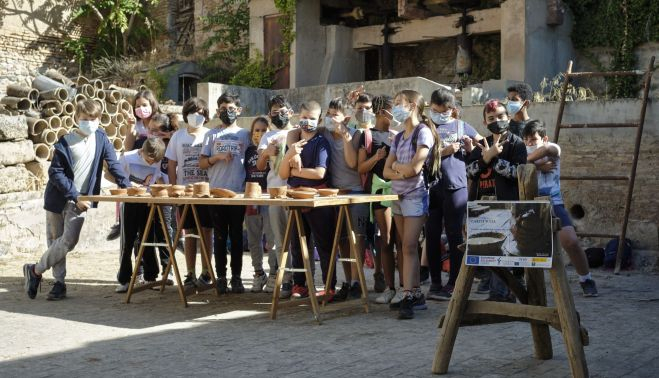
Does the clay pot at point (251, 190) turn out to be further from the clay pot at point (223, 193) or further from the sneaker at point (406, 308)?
the sneaker at point (406, 308)

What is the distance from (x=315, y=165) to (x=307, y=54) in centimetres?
1208

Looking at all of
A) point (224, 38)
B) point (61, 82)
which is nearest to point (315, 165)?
point (61, 82)

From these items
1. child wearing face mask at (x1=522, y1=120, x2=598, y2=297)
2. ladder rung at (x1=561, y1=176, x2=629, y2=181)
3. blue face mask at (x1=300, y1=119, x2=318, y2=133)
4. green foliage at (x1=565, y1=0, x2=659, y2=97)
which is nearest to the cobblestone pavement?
child wearing face mask at (x1=522, y1=120, x2=598, y2=297)

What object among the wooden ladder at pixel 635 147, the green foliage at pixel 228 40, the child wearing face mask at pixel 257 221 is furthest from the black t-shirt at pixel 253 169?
the green foliage at pixel 228 40

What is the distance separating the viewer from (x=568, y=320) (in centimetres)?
469

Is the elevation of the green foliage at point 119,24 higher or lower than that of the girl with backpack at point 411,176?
higher

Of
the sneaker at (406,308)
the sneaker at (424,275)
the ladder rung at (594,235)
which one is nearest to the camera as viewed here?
the sneaker at (406,308)

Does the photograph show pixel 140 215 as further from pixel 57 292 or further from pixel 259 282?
pixel 259 282

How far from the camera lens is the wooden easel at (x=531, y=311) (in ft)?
15.4

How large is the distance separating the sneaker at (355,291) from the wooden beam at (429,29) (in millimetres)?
10953

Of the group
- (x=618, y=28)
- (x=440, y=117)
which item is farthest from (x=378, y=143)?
(x=618, y=28)

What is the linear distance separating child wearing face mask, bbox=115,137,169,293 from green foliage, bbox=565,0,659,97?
9878 millimetres

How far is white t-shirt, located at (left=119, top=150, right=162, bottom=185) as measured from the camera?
8.60 m

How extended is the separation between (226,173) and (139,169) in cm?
111
